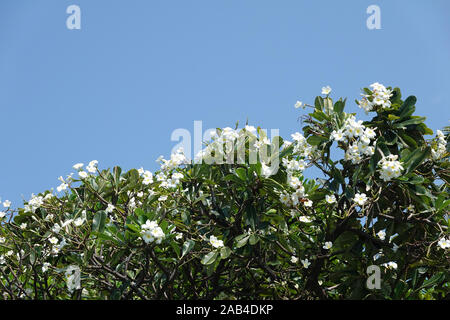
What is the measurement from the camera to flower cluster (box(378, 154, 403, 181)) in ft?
9.98

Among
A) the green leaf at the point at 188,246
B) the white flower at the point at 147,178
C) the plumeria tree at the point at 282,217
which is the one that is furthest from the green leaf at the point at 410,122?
the white flower at the point at 147,178

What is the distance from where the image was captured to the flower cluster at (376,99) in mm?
3434

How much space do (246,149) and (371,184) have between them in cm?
86

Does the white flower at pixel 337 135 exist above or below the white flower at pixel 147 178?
above

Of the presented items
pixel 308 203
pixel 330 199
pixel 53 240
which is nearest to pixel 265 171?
pixel 308 203

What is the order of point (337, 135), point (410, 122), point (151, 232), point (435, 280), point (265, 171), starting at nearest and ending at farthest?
point (151, 232), point (265, 171), point (337, 135), point (435, 280), point (410, 122)

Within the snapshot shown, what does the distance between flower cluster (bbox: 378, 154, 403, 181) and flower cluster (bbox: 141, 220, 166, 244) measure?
1.43 m

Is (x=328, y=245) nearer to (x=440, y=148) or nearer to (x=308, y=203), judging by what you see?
(x=308, y=203)

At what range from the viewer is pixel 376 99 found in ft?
11.3

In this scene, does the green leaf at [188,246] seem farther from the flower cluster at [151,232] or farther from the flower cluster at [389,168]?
the flower cluster at [389,168]

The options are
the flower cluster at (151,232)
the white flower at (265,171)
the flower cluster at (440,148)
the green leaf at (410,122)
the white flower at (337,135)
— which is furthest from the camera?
the flower cluster at (440,148)

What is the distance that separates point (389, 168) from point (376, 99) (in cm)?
61
